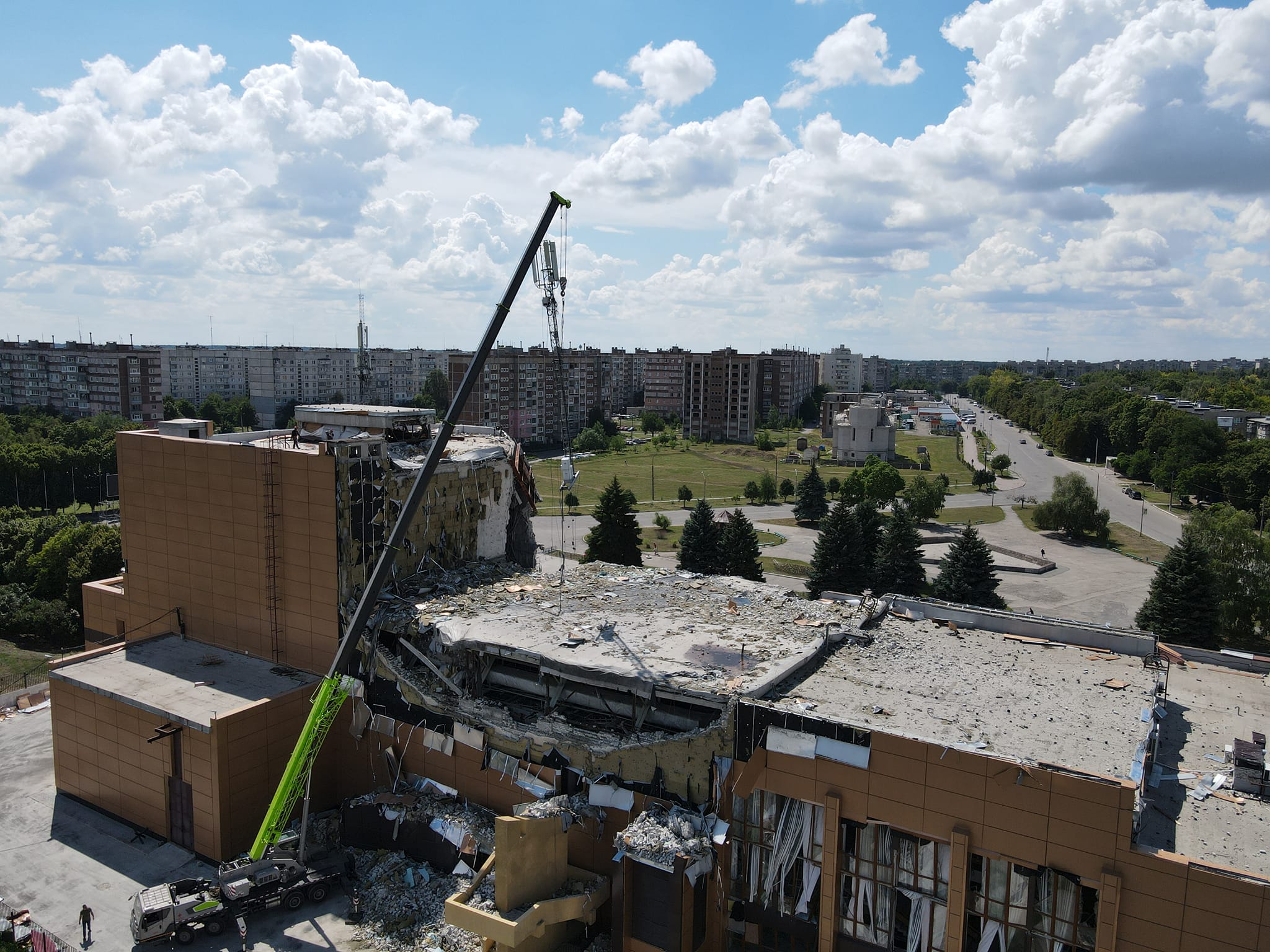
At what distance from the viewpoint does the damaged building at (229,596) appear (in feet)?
67.3

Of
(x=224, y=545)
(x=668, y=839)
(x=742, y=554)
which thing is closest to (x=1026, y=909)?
(x=668, y=839)

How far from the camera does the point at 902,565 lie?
41.3m

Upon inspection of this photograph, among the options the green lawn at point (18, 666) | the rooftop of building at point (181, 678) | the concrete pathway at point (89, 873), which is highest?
the rooftop of building at point (181, 678)

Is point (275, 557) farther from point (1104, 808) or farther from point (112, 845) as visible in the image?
point (1104, 808)

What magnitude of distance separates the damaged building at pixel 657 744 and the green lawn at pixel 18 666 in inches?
410

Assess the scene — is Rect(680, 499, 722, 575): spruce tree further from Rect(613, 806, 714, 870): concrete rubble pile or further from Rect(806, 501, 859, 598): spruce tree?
Rect(613, 806, 714, 870): concrete rubble pile

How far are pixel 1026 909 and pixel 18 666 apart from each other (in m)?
37.4

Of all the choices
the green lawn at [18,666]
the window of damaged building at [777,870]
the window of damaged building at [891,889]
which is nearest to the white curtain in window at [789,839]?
the window of damaged building at [777,870]

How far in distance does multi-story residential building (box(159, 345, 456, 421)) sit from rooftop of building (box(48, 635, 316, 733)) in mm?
102165

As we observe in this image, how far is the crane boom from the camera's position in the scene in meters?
18.6

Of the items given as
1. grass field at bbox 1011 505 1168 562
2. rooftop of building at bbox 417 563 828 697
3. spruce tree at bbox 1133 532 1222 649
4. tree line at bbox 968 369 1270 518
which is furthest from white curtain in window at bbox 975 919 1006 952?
tree line at bbox 968 369 1270 518

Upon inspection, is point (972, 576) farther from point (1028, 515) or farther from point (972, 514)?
point (1028, 515)

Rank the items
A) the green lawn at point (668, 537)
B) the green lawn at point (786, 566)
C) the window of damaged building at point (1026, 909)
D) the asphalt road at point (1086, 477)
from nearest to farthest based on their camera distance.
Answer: the window of damaged building at point (1026, 909), the green lawn at point (786, 566), the green lawn at point (668, 537), the asphalt road at point (1086, 477)

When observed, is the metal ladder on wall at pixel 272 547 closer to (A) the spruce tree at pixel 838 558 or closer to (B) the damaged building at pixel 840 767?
(B) the damaged building at pixel 840 767
